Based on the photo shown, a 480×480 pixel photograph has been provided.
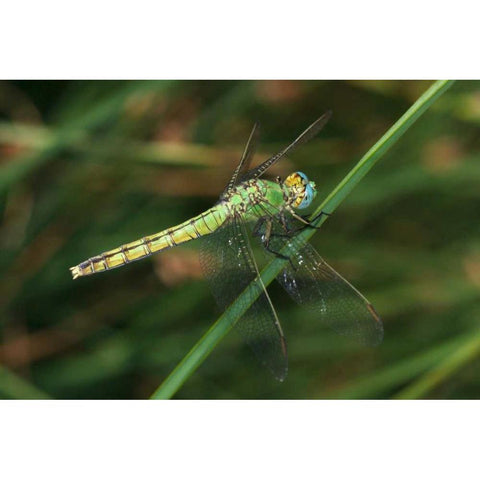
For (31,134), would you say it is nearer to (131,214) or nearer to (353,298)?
(131,214)

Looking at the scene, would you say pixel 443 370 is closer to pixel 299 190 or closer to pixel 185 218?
pixel 299 190

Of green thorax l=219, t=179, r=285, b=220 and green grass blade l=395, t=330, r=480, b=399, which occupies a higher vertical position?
green thorax l=219, t=179, r=285, b=220

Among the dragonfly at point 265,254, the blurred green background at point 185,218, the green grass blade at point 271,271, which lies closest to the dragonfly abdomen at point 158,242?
the dragonfly at point 265,254

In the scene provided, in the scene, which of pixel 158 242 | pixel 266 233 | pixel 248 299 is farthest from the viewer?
pixel 158 242

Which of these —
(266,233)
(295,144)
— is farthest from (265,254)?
(295,144)

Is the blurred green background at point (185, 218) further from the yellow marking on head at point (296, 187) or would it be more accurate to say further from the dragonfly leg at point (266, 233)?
the dragonfly leg at point (266, 233)

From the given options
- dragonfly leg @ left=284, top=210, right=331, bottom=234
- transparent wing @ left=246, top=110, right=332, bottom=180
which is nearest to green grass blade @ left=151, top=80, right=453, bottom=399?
dragonfly leg @ left=284, top=210, right=331, bottom=234

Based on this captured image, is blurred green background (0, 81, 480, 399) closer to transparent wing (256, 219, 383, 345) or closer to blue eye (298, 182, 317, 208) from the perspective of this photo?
blue eye (298, 182, 317, 208)
